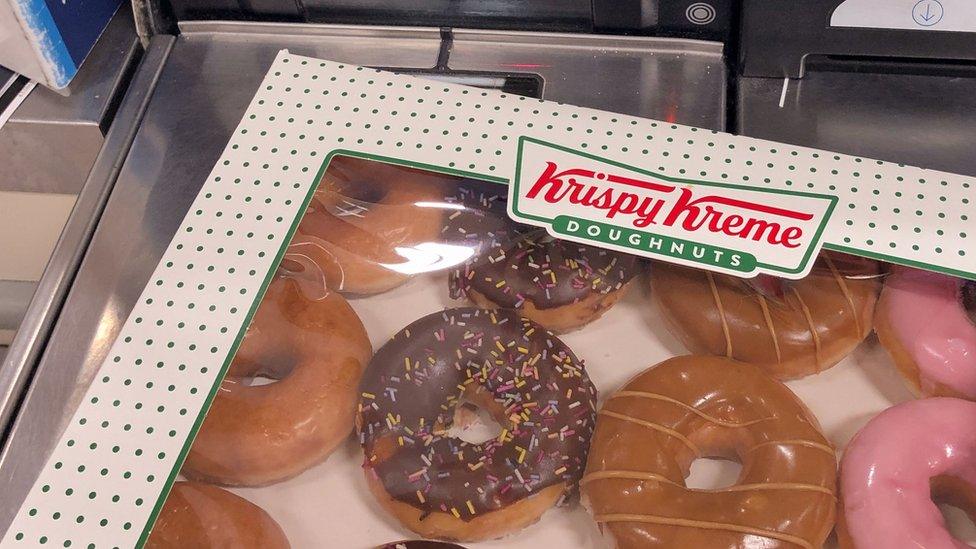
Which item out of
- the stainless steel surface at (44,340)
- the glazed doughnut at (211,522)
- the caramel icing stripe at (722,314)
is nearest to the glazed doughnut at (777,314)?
the caramel icing stripe at (722,314)

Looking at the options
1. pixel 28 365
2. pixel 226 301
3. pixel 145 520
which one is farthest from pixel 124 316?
pixel 145 520

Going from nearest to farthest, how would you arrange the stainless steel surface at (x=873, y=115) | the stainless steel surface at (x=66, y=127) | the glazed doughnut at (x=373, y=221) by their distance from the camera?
the glazed doughnut at (x=373, y=221), the stainless steel surface at (x=873, y=115), the stainless steel surface at (x=66, y=127)

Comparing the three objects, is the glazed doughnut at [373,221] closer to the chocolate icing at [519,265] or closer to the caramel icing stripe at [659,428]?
the chocolate icing at [519,265]

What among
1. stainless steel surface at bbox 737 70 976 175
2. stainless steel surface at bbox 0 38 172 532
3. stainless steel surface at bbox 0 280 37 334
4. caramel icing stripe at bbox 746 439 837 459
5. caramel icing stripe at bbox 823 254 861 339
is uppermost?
stainless steel surface at bbox 737 70 976 175

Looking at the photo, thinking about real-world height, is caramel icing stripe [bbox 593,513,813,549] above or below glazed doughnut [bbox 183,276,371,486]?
above

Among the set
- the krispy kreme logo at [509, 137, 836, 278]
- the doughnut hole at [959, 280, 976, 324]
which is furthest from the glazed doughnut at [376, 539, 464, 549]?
the doughnut hole at [959, 280, 976, 324]

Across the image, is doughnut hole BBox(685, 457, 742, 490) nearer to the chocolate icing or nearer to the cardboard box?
the chocolate icing

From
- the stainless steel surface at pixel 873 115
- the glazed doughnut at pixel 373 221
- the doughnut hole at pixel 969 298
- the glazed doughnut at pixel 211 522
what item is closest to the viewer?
the glazed doughnut at pixel 211 522
